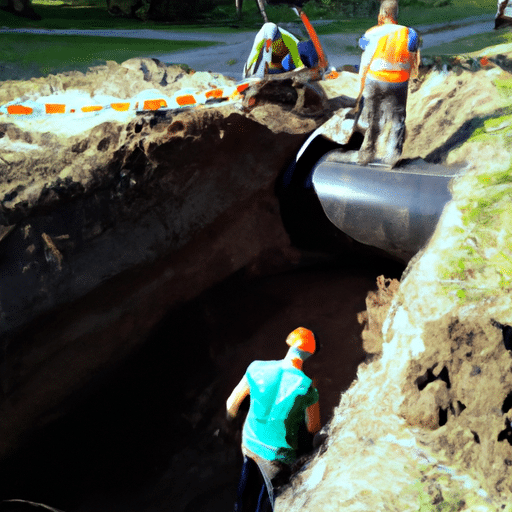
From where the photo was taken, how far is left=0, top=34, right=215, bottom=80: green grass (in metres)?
4.76

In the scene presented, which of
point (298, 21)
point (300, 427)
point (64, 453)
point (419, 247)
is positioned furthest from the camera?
point (298, 21)

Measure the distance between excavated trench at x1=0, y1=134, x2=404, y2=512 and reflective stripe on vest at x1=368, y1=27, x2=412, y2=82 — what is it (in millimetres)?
1275

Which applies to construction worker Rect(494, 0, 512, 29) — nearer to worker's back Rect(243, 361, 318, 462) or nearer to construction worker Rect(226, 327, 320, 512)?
construction worker Rect(226, 327, 320, 512)

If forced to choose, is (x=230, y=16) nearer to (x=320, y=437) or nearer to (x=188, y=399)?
(x=188, y=399)

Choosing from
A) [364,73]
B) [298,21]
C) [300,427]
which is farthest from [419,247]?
[298,21]

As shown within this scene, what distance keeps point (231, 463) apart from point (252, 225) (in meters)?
2.47

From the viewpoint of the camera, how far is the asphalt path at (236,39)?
4.78 metres

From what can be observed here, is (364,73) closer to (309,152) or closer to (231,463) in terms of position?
(309,152)

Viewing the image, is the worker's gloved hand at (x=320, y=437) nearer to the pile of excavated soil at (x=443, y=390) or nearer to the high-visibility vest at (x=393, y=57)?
the pile of excavated soil at (x=443, y=390)

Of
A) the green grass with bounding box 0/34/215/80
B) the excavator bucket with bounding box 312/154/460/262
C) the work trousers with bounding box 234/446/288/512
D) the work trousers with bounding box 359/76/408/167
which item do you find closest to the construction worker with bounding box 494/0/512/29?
the work trousers with bounding box 359/76/408/167

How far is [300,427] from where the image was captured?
3041 mm

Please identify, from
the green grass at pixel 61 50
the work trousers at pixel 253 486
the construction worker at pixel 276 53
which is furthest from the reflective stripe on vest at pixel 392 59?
the work trousers at pixel 253 486

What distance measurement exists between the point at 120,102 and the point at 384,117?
2991mm

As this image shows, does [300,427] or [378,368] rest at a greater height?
[378,368]
